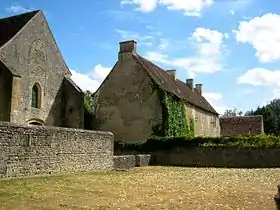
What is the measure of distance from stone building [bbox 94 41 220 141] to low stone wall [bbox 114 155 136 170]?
8.80 metres

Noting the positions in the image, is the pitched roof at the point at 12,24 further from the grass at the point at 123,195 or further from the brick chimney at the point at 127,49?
the grass at the point at 123,195

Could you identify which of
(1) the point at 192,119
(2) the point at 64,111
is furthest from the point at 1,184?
(1) the point at 192,119

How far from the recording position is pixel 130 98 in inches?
1391

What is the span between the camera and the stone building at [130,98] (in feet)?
113

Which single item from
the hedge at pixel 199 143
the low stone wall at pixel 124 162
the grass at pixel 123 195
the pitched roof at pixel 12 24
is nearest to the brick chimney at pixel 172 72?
the hedge at pixel 199 143

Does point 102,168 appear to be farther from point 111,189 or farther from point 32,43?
point 32,43

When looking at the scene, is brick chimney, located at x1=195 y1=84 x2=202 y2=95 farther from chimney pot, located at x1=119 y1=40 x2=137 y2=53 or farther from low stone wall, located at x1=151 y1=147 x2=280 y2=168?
low stone wall, located at x1=151 y1=147 x2=280 y2=168

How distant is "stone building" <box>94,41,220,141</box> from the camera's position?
3434 centimetres

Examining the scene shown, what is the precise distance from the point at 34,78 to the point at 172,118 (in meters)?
13.1

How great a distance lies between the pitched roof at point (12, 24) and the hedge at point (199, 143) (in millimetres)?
12486

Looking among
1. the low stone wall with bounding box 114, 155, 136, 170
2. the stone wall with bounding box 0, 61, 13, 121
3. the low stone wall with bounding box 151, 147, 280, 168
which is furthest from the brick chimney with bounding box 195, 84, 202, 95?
the stone wall with bounding box 0, 61, 13, 121

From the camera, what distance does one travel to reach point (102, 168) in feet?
71.1

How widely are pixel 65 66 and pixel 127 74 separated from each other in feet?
20.4

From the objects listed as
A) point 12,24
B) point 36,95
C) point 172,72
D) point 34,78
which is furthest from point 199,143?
point 12,24
